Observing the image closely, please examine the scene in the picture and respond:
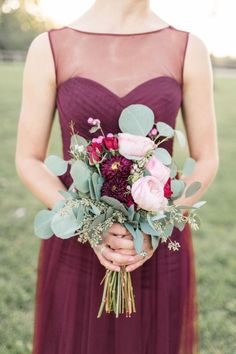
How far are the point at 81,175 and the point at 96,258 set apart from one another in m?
0.63

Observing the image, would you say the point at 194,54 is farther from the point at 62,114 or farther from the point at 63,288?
the point at 63,288

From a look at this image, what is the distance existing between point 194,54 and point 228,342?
255cm

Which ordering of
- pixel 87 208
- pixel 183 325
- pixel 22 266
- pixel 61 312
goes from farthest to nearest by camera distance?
pixel 22 266
pixel 183 325
pixel 61 312
pixel 87 208

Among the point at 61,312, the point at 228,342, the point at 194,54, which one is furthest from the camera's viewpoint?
the point at 228,342

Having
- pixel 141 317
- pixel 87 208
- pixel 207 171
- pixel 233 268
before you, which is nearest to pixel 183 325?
pixel 141 317

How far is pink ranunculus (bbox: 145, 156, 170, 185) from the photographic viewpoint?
6.23ft

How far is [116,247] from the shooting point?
209cm

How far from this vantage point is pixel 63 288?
2.48 meters

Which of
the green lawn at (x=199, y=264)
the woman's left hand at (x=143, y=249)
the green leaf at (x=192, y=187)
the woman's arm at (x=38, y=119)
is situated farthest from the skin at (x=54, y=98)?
the green lawn at (x=199, y=264)

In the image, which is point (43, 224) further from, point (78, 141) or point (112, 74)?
point (112, 74)

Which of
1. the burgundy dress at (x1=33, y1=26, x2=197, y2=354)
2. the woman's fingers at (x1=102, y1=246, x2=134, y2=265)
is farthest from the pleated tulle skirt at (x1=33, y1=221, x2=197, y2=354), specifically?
the woman's fingers at (x1=102, y1=246, x2=134, y2=265)

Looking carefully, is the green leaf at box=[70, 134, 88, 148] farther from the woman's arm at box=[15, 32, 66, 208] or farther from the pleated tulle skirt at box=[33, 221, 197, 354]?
the pleated tulle skirt at box=[33, 221, 197, 354]

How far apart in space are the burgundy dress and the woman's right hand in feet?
0.88

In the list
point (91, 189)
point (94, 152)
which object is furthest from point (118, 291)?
point (94, 152)
